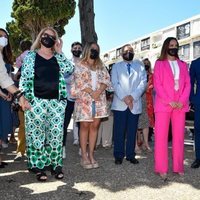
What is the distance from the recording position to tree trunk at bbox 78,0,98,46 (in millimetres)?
9867

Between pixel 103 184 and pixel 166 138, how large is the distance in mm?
1108

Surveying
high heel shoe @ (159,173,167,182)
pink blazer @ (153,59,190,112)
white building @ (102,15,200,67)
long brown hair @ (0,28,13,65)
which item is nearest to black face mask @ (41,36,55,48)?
long brown hair @ (0,28,13,65)

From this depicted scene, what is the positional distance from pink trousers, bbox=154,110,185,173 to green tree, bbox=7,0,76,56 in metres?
23.7

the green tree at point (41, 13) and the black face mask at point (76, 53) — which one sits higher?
the green tree at point (41, 13)

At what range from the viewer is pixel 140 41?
189 ft

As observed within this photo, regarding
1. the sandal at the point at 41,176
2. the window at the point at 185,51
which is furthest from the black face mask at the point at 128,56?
the window at the point at 185,51

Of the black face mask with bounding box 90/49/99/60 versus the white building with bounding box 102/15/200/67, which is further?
the white building with bounding box 102/15/200/67

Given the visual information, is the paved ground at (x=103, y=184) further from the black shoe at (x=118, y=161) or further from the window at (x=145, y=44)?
the window at (x=145, y=44)

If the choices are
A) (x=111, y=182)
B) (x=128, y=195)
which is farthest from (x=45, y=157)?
(x=128, y=195)

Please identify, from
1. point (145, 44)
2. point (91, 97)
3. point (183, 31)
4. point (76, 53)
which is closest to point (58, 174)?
point (91, 97)

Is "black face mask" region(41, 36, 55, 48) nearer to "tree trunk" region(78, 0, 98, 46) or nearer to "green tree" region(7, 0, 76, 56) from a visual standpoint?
"tree trunk" region(78, 0, 98, 46)

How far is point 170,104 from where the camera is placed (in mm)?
5047

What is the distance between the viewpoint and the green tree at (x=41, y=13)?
1091 inches

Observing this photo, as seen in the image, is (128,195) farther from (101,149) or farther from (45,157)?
(101,149)
